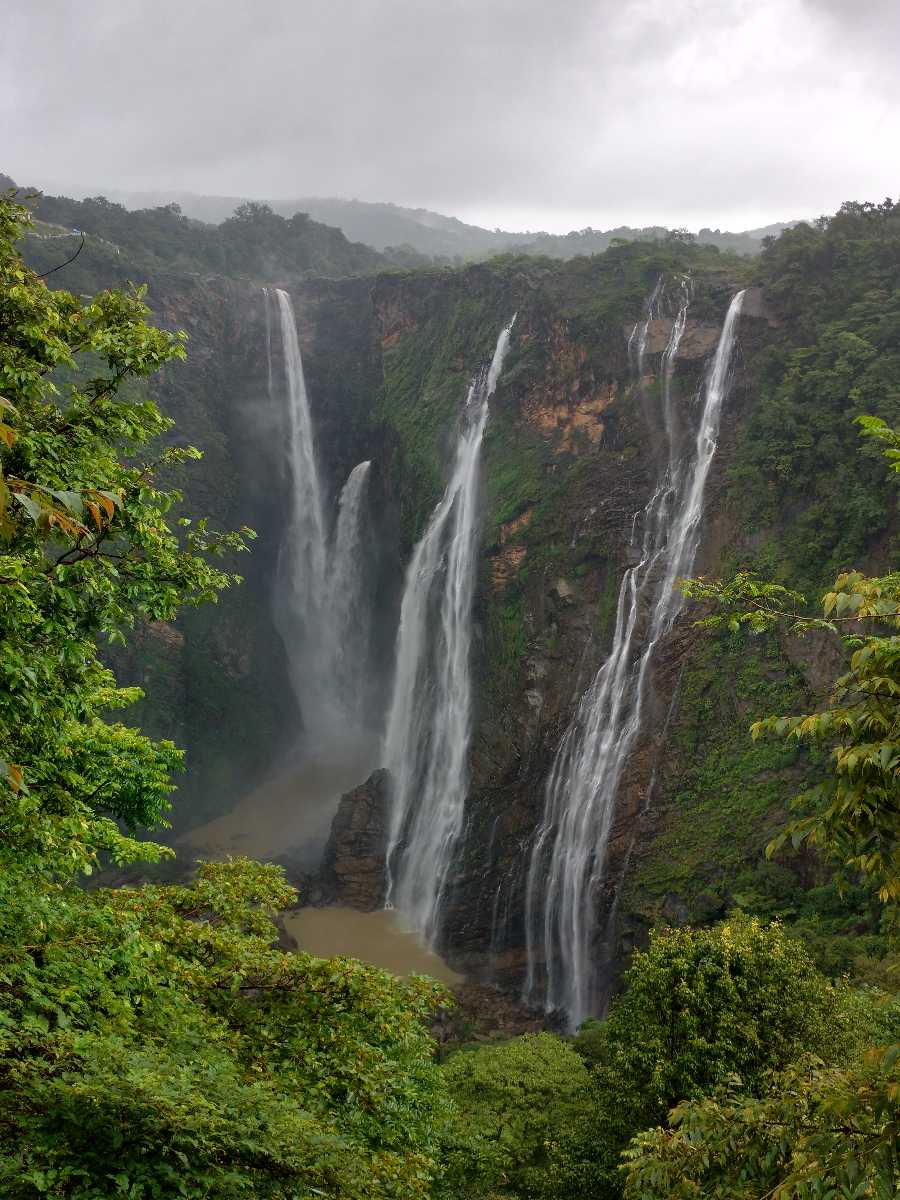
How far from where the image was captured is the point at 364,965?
299 inches

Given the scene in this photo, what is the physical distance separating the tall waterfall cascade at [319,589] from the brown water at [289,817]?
2614 mm

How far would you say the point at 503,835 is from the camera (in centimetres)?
2695

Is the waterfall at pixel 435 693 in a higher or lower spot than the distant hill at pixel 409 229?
lower

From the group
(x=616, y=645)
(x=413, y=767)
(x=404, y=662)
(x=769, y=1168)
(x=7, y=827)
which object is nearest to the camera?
(x=769, y=1168)

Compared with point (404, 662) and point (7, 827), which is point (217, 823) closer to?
point (404, 662)

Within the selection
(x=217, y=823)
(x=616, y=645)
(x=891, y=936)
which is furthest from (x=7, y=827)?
(x=217, y=823)

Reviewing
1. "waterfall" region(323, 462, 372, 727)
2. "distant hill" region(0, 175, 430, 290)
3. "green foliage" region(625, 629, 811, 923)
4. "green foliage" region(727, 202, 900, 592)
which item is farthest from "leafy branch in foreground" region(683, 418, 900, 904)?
"distant hill" region(0, 175, 430, 290)

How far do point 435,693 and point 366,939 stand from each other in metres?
9.76

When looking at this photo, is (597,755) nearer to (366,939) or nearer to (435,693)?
(435,693)

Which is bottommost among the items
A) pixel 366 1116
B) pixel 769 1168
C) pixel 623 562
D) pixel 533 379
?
pixel 366 1116

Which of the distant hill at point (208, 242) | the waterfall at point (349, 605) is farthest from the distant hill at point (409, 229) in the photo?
the waterfall at point (349, 605)

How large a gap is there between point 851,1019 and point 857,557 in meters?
14.0

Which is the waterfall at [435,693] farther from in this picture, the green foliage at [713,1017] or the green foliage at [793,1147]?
the green foliage at [793,1147]

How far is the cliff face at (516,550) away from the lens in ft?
74.4
